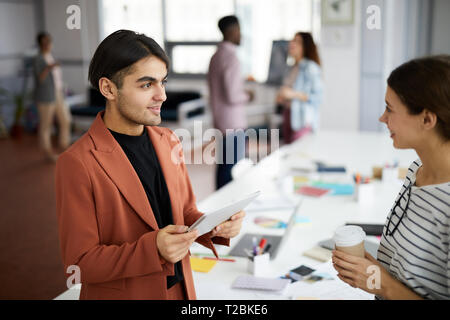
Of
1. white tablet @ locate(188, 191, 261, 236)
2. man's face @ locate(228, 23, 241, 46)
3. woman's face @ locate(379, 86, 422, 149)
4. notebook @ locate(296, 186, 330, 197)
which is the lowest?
notebook @ locate(296, 186, 330, 197)

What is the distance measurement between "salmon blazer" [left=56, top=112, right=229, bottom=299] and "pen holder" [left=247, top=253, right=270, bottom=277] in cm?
50

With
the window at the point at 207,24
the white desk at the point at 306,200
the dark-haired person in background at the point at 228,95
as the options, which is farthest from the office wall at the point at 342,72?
the dark-haired person in background at the point at 228,95

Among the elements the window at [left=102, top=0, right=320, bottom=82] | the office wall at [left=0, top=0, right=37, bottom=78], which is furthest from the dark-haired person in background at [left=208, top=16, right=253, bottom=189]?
the office wall at [left=0, top=0, right=37, bottom=78]

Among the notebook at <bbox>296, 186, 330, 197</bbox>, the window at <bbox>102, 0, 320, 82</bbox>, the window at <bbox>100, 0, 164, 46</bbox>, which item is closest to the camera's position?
the notebook at <bbox>296, 186, 330, 197</bbox>

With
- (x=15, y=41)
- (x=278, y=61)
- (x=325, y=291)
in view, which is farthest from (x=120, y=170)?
(x=15, y=41)

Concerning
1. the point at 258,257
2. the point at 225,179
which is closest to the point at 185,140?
the point at 225,179

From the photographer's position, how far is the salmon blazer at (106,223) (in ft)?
4.26

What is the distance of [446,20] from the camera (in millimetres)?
6039

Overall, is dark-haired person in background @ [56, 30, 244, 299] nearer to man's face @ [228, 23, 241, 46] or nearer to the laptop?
the laptop

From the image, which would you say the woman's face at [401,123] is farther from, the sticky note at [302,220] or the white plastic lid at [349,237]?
the sticky note at [302,220]

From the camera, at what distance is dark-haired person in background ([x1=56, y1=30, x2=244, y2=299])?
1.30m

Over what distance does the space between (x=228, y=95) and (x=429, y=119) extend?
3149mm

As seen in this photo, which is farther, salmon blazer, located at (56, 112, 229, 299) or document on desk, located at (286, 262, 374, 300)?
document on desk, located at (286, 262, 374, 300)

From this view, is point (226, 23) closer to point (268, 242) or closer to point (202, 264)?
point (268, 242)
